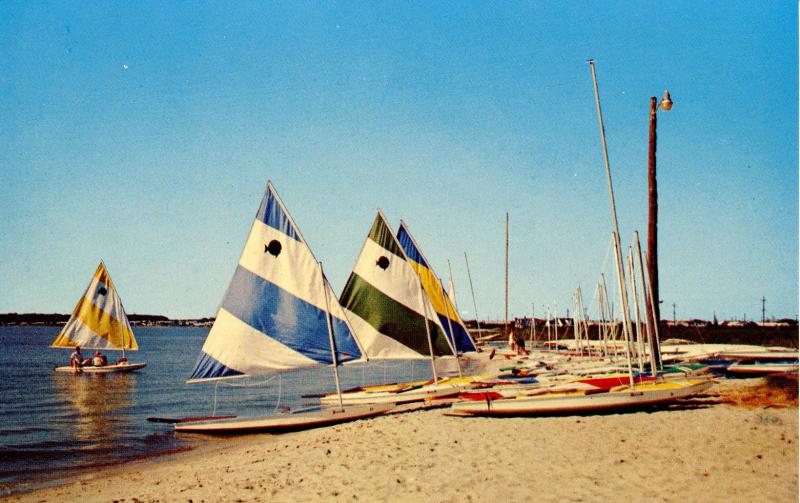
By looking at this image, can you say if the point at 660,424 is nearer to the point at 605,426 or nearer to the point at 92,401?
the point at 605,426

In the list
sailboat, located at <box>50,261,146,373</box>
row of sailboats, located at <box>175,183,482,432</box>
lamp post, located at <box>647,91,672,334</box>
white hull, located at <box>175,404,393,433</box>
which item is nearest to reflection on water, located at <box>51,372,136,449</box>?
sailboat, located at <box>50,261,146,373</box>

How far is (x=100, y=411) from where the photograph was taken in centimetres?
2484

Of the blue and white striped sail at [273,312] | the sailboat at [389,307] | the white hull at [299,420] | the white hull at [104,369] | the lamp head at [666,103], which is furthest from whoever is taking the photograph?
the white hull at [104,369]

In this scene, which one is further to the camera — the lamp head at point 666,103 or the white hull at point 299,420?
the lamp head at point 666,103

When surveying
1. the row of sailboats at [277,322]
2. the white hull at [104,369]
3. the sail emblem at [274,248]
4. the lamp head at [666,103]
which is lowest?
the white hull at [104,369]

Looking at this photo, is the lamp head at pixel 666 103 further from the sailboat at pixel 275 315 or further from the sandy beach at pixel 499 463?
the sailboat at pixel 275 315

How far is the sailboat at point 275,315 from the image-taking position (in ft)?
48.8

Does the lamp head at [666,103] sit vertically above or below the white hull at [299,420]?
above

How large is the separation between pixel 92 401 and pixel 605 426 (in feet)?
82.3

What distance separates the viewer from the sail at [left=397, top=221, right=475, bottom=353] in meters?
20.1

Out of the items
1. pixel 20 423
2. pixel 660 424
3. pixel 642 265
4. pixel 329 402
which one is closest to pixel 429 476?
pixel 660 424

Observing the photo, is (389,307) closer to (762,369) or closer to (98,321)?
(762,369)

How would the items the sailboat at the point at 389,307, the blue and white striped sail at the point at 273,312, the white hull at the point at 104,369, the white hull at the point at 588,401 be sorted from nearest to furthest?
the white hull at the point at 588,401 → the blue and white striped sail at the point at 273,312 → the sailboat at the point at 389,307 → the white hull at the point at 104,369

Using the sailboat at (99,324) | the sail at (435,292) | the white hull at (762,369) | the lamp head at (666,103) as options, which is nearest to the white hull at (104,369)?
the sailboat at (99,324)
